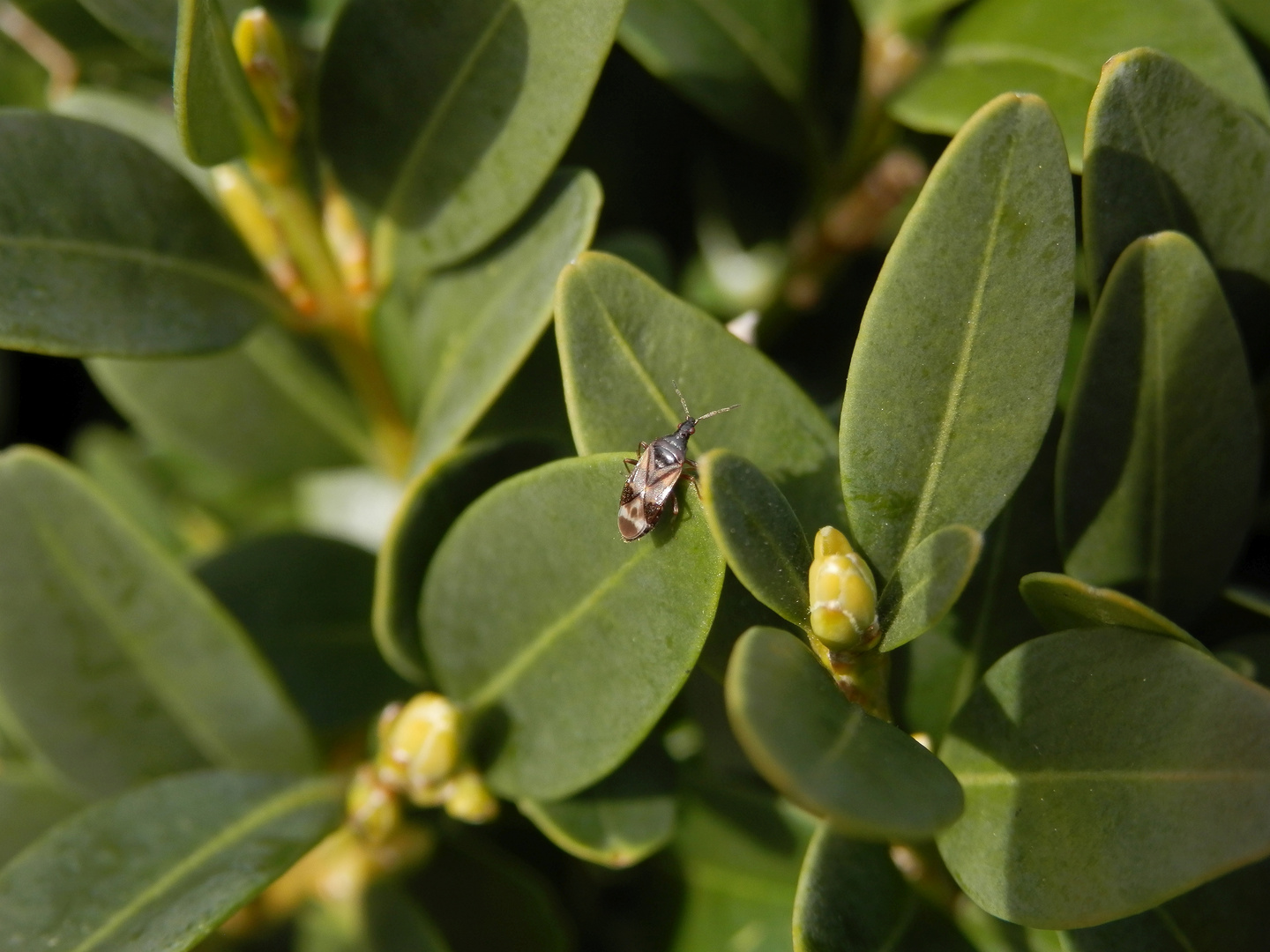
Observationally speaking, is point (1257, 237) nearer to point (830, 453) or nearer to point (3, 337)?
point (830, 453)

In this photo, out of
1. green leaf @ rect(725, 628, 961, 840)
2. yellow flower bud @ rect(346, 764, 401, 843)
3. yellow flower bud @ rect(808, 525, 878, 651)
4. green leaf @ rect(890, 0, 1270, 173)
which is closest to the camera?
green leaf @ rect(725, 628, 961, 840)

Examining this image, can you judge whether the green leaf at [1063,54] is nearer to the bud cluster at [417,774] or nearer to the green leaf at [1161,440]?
the green leaf at [1161,440]

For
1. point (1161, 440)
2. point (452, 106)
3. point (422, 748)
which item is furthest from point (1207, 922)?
point (452, 106)

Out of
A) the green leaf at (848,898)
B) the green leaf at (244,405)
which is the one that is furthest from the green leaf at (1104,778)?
the green leaf at (244,405)

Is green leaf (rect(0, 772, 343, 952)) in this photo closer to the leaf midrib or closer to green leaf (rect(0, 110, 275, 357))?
the leaf midrib

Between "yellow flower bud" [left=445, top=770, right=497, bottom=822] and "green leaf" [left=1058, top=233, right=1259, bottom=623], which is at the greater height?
"green leaf" [left=1058, top=233, right=1259, bottom=623]

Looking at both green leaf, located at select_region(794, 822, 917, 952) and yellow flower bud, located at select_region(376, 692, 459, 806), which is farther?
yellow flower bud, located at select_region(376, 692, 459, 806)

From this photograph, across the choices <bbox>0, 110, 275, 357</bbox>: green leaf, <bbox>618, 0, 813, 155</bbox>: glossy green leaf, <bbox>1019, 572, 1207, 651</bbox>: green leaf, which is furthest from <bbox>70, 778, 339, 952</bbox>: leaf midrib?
<bbox>618, 0, 813, 155</bbox>: glossy green leaf
